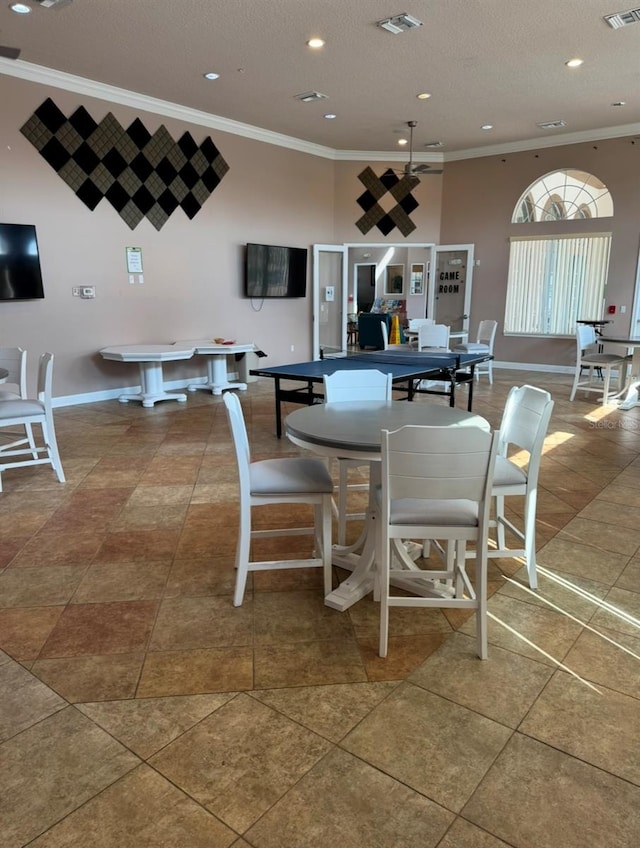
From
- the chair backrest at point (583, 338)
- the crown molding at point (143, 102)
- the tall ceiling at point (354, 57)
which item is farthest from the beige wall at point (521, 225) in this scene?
the crown molding at point (143, 102)

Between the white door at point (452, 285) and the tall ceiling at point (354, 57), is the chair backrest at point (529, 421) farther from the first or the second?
the white door at point (452, 285)

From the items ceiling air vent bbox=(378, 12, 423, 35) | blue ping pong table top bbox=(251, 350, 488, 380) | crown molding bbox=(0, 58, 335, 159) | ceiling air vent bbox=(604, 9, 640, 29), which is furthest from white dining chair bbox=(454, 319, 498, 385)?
ceiling air vent bbox=(378, 12, 423, 35)

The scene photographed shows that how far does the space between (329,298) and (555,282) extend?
380 centimetres

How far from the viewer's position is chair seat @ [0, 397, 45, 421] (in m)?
3.89

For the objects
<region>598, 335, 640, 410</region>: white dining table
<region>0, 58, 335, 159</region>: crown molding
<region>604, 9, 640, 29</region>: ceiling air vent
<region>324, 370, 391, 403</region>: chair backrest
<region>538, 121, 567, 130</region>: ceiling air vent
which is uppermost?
<region>538, 121, 567, 130</region>: ceiling air vent

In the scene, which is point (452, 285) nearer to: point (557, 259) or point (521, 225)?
point (521, 225)

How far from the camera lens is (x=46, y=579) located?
275cm

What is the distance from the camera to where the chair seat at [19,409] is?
12.8ft

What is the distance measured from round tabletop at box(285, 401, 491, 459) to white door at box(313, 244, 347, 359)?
701 centimetres

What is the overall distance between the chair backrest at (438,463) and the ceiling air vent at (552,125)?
796 cm

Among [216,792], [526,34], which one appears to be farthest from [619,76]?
[216,792]

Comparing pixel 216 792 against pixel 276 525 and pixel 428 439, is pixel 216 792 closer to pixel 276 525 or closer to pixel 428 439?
pixel 428 439

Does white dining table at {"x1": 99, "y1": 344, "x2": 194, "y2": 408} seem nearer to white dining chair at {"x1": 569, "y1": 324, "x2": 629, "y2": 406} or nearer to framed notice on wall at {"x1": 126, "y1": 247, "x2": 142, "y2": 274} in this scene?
framed notice on wall at {"x1": 126, "y1": 247, "x2": 142, "y2": 274}

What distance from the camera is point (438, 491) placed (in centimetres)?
203
